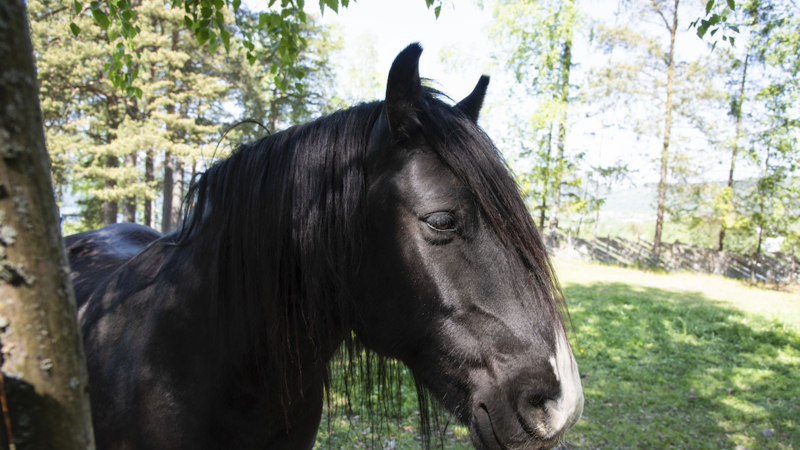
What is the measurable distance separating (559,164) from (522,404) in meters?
18.6

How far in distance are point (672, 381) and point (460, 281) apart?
6.67 m

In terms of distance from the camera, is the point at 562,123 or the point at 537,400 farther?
the point at 562,123

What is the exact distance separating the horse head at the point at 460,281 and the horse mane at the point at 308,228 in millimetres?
11

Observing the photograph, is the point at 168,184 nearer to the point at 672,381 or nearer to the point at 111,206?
the point at 111,206

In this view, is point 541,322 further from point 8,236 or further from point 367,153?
point 8,236

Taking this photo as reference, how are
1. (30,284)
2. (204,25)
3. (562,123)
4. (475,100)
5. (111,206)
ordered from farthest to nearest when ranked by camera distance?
(562,123) → (111,206) → (204,25) → (475,100) → (30,284)

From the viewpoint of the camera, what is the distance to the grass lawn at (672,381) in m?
4.68

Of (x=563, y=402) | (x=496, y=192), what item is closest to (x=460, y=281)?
(x=496, y=192)

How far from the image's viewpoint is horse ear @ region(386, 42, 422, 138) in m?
1.47

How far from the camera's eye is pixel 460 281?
141 centimetres

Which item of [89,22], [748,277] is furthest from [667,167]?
[89,22]

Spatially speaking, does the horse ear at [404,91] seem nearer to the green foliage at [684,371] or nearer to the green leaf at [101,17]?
the green leaf at [101,17]

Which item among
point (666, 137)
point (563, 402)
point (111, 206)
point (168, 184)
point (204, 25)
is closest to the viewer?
point (563, 402)

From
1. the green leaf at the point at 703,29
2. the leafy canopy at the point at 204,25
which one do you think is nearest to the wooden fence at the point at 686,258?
the green leaf at the point at 703,29
